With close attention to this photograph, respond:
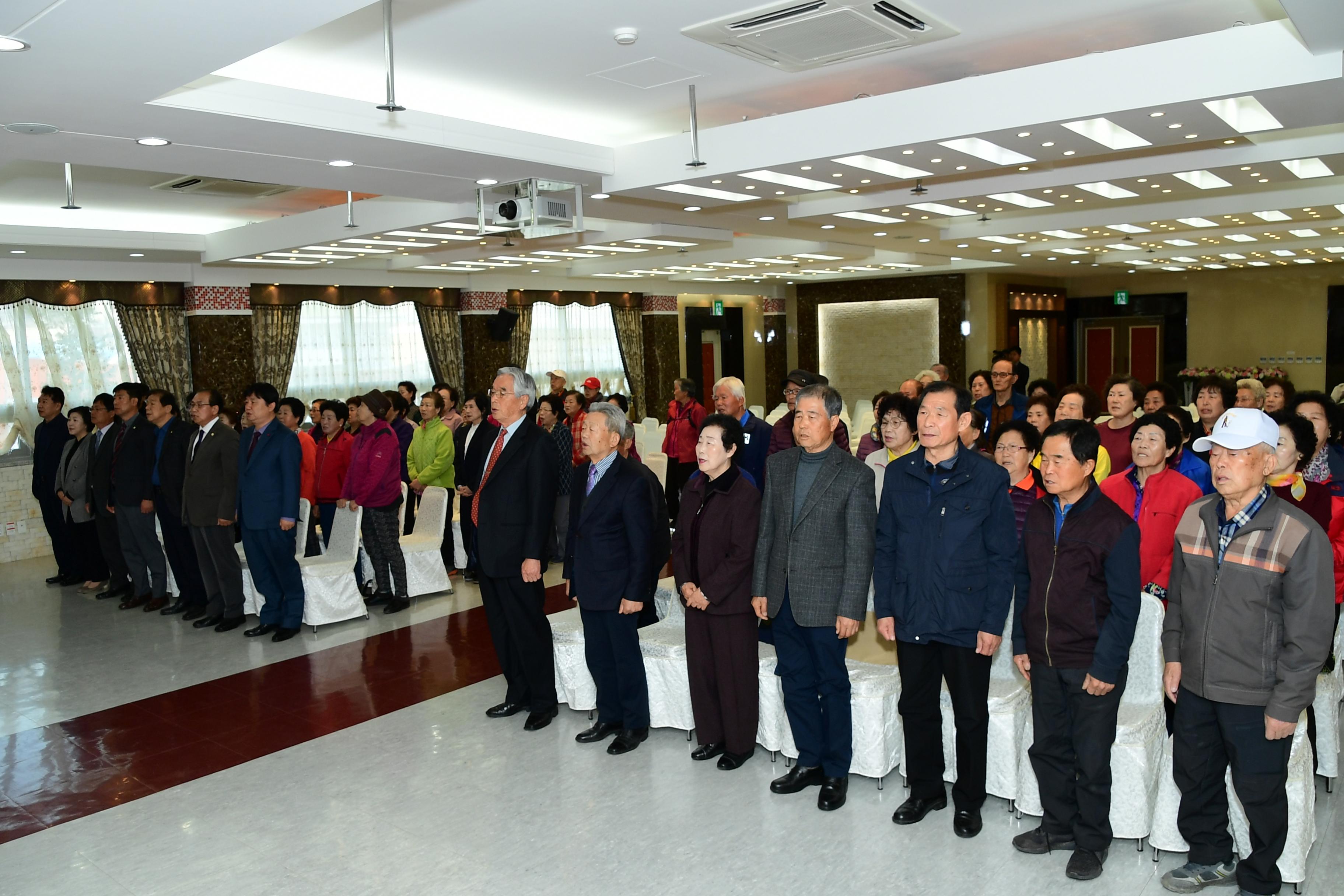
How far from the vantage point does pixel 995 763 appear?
4.12m

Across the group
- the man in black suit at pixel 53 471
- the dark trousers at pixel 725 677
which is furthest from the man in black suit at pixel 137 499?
the dark trousers at pixel 725 677

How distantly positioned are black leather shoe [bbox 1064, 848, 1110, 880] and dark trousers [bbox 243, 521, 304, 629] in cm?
565

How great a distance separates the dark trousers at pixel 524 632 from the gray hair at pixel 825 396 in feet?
6.26

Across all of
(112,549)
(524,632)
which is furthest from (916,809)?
(112,549)

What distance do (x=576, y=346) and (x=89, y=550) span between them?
35.3 ft

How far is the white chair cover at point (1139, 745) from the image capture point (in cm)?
371

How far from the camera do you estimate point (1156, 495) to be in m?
4.41

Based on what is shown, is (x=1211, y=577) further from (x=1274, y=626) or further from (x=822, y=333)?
(x=822, y=333)

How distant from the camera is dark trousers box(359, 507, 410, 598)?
802 cm

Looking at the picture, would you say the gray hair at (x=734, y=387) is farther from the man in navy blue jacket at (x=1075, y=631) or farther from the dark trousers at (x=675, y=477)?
the man in navy blue jacket at (x=1075, y=631)

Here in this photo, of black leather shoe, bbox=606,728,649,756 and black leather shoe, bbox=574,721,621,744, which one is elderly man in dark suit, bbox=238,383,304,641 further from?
black leather shoe, bbox=606,728,649,756

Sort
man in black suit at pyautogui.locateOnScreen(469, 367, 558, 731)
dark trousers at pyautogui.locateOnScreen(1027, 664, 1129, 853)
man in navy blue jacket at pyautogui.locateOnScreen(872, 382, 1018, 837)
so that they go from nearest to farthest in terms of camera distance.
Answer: dark trousers at pyautogui.locateOnScreen(1027, 664, 1129, 853) → man in navy blue jacket at pyautogui.locateOnScreen(872, 382, 1018, 837) → man in black suit at pyautogui.locateOnScreen(469, 367, 558, 731)

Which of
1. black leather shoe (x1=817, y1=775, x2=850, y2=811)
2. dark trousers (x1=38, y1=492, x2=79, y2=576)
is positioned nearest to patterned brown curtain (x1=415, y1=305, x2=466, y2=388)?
dark trousers (x1=38, y1=492, x2=79, y2=576)

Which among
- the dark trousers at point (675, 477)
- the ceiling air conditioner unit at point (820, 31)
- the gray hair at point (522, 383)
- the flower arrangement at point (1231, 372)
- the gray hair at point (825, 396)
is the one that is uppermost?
the ceiling air conditioner unit at point (820, 31)
